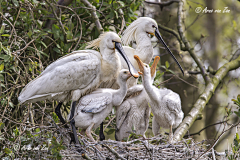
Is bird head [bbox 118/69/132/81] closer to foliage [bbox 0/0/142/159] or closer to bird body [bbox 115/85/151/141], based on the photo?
bird body [bbox 115/85/151/141]

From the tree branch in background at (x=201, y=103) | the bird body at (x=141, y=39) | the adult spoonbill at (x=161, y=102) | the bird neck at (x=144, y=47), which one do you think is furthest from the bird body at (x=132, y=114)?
the tree branch in background at (x=201, y=103)

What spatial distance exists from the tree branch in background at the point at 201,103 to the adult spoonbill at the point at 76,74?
1273 millimetres

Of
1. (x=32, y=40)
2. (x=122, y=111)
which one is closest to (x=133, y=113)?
(x=122, y=111)

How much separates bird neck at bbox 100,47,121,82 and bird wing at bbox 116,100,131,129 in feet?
1.22

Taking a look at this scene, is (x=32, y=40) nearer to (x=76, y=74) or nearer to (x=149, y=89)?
(x=76, y=74)

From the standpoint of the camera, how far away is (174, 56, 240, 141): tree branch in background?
4461 millimetres

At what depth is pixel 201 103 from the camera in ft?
16.2

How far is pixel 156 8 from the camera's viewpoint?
7.13m

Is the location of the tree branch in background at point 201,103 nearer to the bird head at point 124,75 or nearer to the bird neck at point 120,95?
the bird neck at point 120,95

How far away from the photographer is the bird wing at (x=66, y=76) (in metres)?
3.68

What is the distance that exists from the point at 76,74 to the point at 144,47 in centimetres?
101

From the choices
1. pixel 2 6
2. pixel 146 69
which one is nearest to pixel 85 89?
pixel 146 69

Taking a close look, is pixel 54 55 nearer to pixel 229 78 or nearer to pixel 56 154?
pixel 56 154

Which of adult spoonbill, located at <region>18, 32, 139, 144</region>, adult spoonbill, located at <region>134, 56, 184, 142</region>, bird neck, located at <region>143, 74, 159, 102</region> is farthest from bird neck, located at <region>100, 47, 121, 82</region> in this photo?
bird neck, located at <region>143, 74, 159, 102</region>
